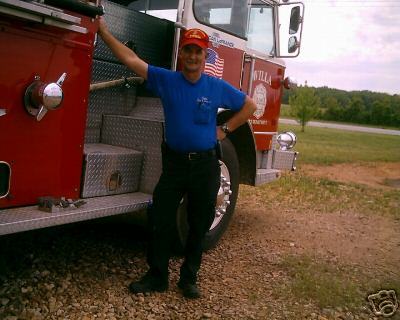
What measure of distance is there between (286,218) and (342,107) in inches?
2376

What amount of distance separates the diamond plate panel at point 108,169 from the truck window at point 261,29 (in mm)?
2264

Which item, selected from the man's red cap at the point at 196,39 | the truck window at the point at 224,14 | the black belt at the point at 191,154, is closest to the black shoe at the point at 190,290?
the black belt at the point at 191,154

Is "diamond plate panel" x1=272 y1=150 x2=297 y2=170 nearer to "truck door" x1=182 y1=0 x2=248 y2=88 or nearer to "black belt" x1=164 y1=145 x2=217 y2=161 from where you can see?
"truck door" x1=182 y1=0 x2=248 y2=88

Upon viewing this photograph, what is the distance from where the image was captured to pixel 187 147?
3.37 metres

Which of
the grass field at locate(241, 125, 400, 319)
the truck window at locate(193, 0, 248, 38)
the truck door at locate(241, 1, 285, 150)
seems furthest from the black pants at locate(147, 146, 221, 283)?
the truck door at locate(241, 1, 285, 150)

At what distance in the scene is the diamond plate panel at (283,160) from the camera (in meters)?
6.07

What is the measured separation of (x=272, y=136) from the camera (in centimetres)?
595

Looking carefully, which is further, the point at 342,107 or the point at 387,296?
the point at 342,107

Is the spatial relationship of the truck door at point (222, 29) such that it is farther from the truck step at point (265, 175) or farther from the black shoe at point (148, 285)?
the black shoe at point (148, 285)

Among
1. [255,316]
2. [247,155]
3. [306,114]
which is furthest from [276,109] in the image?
[306,114]

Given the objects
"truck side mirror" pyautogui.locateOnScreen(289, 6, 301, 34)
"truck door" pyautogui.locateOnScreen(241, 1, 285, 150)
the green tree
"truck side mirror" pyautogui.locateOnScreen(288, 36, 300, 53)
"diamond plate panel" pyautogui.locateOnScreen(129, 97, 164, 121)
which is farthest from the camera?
the green tree

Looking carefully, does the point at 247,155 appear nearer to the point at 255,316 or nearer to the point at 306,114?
the point at 255,316

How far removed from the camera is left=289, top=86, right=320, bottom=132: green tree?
106ft

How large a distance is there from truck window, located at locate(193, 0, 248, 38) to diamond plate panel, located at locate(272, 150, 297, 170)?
5.68ft
